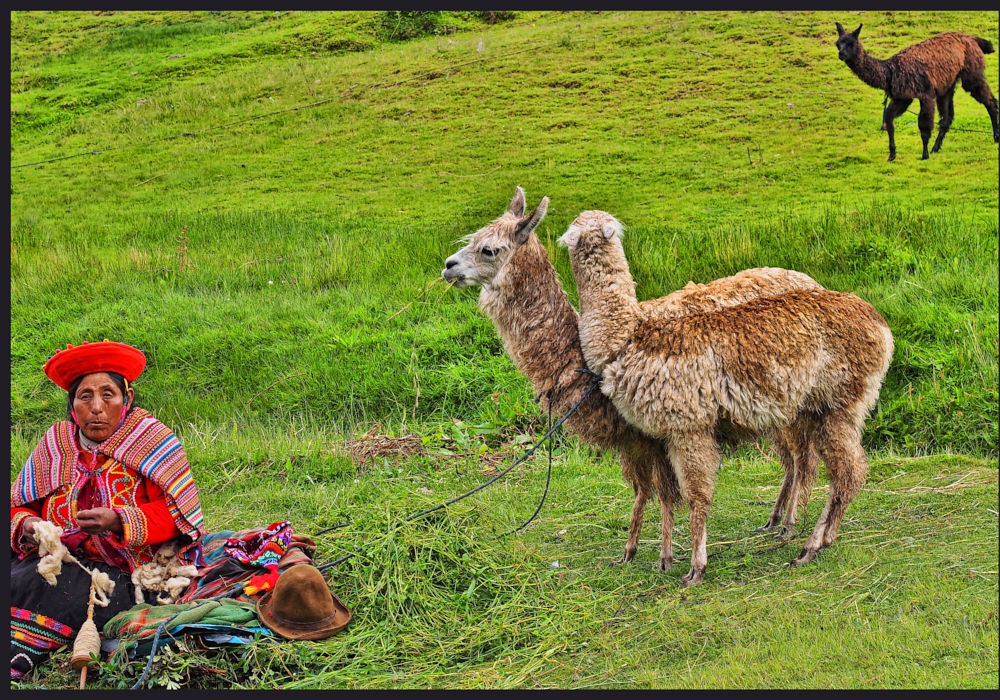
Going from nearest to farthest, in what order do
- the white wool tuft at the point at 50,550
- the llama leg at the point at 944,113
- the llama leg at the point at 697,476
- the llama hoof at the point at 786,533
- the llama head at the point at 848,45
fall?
the white wool tuft at the point at 50,550, the llama leg at the point at 697,476, the llama hoof at the point at 786,533, the llama head at the point at 848,45, the llama leg at the point at 944,113

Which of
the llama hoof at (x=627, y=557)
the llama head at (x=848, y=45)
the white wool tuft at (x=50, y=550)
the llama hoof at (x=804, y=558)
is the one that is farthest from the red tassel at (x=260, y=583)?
the llama head at (x=848, y=45)

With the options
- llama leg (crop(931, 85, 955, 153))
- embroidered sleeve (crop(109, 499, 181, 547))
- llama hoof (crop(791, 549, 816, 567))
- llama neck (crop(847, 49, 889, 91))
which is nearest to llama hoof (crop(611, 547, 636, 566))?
llama hoof (crop(791, 549, 816, 567))

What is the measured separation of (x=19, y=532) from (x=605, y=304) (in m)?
3.29

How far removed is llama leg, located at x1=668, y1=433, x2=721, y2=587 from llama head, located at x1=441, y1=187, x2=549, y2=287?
1375 mm

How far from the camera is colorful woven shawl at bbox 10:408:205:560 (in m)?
4.63

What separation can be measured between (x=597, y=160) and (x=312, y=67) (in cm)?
510

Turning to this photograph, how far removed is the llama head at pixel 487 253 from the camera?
510 cm

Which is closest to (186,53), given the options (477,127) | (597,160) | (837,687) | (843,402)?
(477,127)

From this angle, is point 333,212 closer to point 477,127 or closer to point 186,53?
point 477,127

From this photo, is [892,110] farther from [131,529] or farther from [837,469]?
[131,529]

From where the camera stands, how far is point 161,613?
4414 millimetres

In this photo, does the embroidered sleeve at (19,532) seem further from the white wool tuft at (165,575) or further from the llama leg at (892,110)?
the llama leg at (892,110)

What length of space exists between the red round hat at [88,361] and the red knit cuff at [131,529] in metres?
0.71

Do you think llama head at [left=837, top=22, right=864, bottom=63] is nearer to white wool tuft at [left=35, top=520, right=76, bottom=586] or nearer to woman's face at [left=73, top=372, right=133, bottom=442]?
woman's face at [left=73, top=372, right=133, bottom=442]
